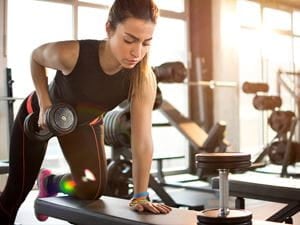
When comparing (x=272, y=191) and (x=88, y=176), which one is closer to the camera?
(x=88, y=176)

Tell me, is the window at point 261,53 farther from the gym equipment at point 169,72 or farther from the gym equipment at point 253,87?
the gym equipment at point 169,72

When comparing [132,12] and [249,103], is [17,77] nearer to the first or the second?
[132,12]

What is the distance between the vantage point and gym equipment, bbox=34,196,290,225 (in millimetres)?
1552

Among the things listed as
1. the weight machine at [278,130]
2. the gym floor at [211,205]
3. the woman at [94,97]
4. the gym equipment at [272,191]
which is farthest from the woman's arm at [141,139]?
the weight machine at [278,130]

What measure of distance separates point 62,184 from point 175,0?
4.13m

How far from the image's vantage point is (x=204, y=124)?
6016mm

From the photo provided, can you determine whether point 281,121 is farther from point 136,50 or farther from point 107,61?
point 136,50

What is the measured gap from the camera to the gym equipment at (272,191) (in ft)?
7.57

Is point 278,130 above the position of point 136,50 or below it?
below

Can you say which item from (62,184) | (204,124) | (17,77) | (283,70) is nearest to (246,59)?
(283,70)

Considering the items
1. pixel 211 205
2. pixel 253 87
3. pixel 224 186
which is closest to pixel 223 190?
pixel 224 186

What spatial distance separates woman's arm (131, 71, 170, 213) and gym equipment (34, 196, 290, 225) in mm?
101

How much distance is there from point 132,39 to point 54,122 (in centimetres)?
43

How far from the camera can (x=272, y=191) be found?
7.76ft
